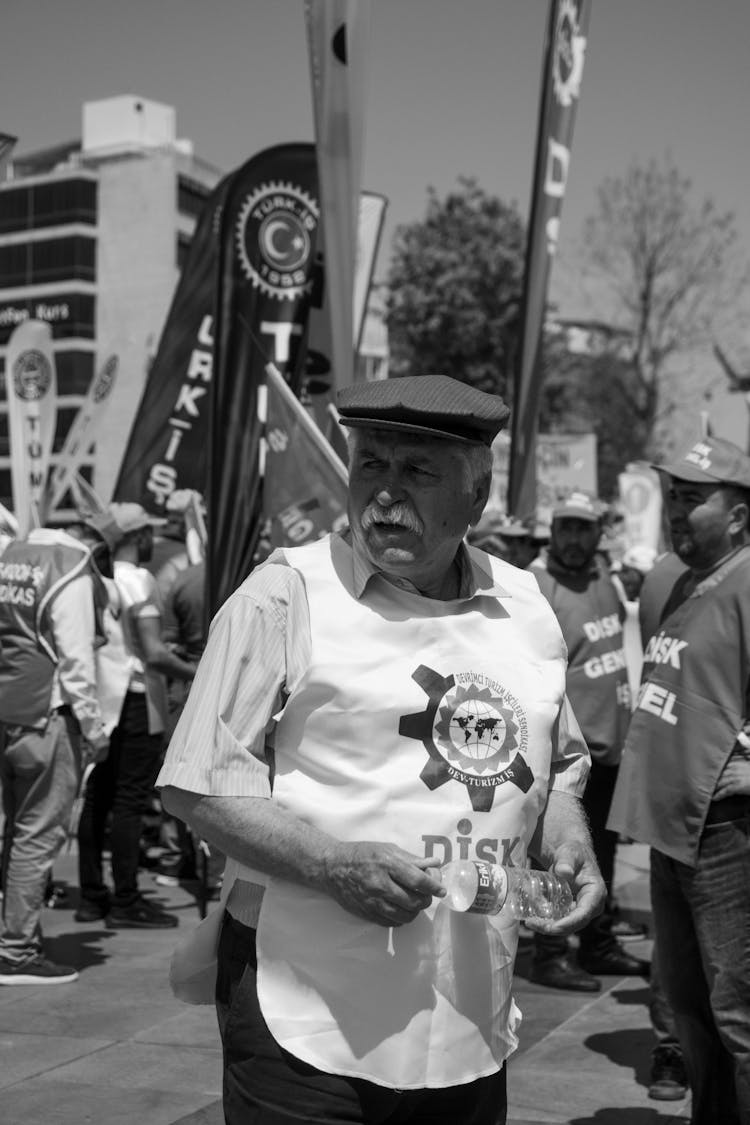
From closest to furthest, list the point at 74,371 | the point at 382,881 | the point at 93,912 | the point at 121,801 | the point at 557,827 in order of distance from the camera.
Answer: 1. the point at 382,881
2. the point at 557,827
3. the point at 93,912
4. the point at 121,801
5. the point at 74,371

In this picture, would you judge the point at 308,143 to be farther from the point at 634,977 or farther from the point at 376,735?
the point at 376,735

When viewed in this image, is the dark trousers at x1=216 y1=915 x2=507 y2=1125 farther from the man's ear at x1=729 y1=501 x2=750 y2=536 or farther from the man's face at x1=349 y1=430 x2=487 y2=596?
the man's ear at x1=729 y1=501 x2=750 y2=536

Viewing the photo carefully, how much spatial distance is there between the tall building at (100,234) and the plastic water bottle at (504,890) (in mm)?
89855

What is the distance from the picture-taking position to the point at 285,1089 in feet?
7.91

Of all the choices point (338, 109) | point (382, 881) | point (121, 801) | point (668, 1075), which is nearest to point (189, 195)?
point (121, 801)

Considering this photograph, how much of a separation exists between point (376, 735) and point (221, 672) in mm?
270

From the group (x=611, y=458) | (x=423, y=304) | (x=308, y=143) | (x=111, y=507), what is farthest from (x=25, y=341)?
(x=611, y=458)

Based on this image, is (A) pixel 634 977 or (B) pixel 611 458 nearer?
(A) pixel 634 977

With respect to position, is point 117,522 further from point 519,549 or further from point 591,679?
point 591,679

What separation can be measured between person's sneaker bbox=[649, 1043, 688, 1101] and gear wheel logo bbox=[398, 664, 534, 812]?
3.08 meters

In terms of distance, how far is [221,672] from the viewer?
2457 millimetres

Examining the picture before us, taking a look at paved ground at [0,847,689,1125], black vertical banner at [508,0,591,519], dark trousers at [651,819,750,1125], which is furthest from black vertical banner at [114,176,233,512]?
dark trousers at [651,819,750,1125]

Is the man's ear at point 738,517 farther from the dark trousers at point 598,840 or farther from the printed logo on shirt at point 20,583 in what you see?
the printed logo on shirt at point 20,583

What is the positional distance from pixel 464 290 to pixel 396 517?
1379 inches
